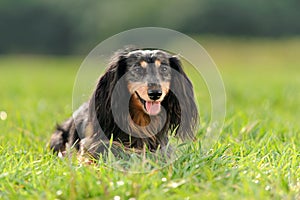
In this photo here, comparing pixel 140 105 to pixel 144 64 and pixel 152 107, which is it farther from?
pixel 144 64

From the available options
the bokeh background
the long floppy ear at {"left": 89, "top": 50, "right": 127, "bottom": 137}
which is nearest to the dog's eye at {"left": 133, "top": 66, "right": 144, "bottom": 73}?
the long floppy ear at {"left": 89, "top": 50, "right": 127, "bottom": 137}

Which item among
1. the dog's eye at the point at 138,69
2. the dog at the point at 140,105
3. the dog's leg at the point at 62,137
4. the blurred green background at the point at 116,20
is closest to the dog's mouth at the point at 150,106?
the dog at the point at 140,105

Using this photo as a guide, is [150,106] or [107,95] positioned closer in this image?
[150,106]

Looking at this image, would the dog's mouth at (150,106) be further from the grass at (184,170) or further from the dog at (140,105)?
the grass at (184,170)

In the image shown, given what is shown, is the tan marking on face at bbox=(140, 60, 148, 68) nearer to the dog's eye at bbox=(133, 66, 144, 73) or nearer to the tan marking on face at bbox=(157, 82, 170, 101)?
the dog's eye at bbox=(133, 66, 144, 73)

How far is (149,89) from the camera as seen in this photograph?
3.52 meters

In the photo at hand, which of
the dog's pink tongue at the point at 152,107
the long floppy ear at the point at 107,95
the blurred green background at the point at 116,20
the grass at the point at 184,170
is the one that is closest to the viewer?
the grass at the point at 184,170

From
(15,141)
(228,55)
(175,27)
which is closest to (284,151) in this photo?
(15,141)

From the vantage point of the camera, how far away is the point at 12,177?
3131 millimetres

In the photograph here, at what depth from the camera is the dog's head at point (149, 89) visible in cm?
362

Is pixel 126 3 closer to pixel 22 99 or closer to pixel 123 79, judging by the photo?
pixel 22 99

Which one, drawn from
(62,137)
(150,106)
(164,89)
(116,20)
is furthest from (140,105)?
(116,20)

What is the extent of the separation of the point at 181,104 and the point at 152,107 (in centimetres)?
35

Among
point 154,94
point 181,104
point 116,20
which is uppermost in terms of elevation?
point 154,94
